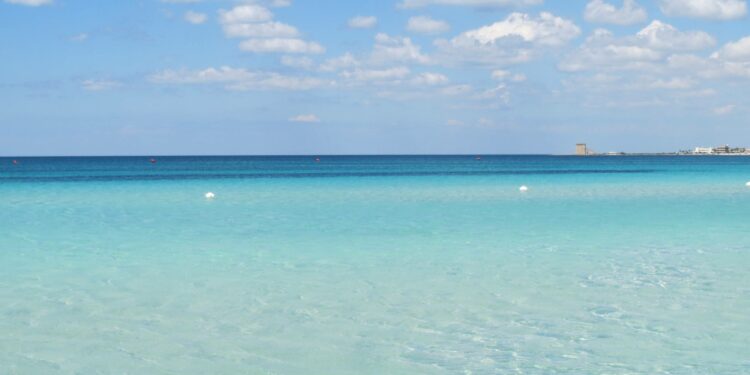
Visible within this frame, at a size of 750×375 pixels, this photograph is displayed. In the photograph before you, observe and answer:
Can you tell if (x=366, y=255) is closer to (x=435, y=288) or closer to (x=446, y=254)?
(x=446, y=254)

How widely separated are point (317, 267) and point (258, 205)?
16518 millimetres

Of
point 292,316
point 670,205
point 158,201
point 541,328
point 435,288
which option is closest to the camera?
point 541,328

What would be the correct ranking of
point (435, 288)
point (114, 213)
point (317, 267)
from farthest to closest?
1. point (114, 213)
2. point (317, 267)
3. point (435, 288)

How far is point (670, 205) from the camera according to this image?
3002 centimetres

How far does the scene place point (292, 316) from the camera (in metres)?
10.3

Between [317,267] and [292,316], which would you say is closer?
[292,316]

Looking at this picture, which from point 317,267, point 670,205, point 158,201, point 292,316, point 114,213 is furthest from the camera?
point 158,201

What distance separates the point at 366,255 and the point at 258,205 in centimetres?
1524

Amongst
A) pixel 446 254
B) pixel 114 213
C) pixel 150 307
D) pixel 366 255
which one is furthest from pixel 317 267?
pixel 114 213

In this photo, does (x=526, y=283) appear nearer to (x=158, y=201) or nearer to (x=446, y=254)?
(x=446, y=254)

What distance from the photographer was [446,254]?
15.8 m

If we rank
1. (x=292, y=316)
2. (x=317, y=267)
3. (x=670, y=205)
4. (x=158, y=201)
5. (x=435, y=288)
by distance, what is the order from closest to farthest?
(x=292, y=316) → (x=435, y=288) → (x=317, y=267) → (x=670, y=205) → (x=158, y=201)

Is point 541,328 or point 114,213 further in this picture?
point 114,213

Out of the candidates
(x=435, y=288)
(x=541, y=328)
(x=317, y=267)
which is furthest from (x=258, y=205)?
(x=541, y=328)
